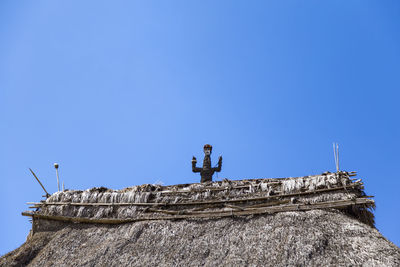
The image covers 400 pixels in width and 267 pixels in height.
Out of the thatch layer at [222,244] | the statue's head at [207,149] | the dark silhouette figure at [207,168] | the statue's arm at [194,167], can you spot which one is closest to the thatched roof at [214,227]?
the thatch layer at [222,244]

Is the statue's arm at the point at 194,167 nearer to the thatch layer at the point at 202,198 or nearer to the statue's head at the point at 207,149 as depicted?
the statue's head at the point at 207,149

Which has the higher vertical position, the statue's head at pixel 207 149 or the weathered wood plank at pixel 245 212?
Result: the statue's head at pixel 207 149

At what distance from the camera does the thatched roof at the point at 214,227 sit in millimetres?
7680

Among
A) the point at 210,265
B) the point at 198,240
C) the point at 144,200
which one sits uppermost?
the point at 144,200

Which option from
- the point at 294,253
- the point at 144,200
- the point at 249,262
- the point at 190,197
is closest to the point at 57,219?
the point at 144,200

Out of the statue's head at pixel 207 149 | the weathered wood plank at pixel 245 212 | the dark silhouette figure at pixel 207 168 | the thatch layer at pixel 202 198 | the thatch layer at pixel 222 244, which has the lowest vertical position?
the thatch layer at pixel 222 244

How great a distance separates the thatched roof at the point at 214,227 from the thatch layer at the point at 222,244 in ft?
0.07

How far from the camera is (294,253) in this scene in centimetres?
760

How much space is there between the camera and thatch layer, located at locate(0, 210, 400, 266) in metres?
7.43

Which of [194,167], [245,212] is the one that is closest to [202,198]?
[245,212]

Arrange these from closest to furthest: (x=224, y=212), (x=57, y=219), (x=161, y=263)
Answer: (x=161, y=263)
(x=224, y=212)
(x=57, y=219)

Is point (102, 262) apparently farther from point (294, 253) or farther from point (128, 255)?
point (294, 253)

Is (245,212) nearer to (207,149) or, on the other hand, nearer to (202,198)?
(202,198)

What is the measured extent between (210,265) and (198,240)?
0.93m
